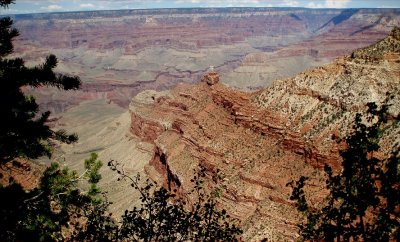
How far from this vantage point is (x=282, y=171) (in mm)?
40875

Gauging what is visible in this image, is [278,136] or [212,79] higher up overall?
[212,79]

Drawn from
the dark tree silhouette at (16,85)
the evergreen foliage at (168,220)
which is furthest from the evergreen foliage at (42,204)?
the evergreen foliage at (168,220)

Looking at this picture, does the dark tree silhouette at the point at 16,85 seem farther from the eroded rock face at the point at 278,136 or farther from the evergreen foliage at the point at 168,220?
the eroded rock face at the point at 278,136

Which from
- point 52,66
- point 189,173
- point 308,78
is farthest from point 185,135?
point 52,66

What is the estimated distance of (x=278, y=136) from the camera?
1758 inches

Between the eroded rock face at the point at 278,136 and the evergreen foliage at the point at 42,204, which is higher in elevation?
the evergreen foliage at the point at 42,204

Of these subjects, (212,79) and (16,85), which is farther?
(212,79)

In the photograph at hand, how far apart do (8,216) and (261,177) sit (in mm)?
29750

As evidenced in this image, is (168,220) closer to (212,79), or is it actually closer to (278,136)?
(278,136)

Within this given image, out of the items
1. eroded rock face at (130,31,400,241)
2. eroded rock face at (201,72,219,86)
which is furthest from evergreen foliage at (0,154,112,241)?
eroded rock face at (201,72,219,86)

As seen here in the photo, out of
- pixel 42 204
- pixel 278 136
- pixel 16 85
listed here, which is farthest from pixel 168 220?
pixel 278 136

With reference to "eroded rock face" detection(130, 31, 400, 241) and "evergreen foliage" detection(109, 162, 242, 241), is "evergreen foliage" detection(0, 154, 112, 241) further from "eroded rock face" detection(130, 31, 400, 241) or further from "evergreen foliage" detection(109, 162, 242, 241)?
"eroded rock face" detection(130, 31, 400, 241)

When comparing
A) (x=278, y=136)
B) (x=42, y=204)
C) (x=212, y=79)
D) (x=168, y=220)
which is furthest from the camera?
(x=212, y=79)

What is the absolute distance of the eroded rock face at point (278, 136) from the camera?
3816 cm
